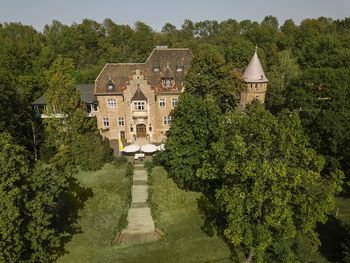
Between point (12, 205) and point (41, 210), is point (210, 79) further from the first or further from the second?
point (12, 205)

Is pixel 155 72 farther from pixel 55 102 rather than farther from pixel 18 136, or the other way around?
pixel 18 136

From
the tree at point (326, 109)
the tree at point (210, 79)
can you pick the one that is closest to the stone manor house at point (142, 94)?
the tree at point (210, 79)

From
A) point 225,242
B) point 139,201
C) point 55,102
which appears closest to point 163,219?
point 139,201

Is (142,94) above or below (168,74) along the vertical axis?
below

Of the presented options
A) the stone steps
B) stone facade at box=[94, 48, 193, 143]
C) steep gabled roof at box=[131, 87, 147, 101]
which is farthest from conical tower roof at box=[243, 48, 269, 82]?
the stone steps

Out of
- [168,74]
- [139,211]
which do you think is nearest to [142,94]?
[168,74]

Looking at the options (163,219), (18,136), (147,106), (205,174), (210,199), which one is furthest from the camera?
(147,106)
